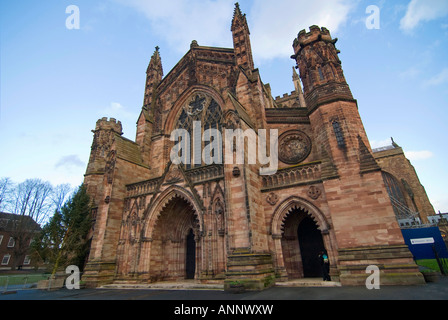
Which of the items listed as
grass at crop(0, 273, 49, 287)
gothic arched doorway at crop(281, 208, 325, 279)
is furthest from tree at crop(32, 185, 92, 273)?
gothic arched doorway at crop(281, 208, 325, 279)

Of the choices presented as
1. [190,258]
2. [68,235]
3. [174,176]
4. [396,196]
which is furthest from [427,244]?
[68,235]

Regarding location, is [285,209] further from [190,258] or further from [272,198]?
[190,258]

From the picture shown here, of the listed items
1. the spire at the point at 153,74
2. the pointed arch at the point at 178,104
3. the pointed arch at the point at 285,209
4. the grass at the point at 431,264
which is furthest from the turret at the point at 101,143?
the grass at the point at 431,264

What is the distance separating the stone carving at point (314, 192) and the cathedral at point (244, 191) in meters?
0.07

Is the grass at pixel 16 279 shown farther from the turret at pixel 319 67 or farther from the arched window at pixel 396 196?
the arched window at pixel 396 196

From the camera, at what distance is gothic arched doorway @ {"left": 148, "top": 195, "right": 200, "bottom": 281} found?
14633mm

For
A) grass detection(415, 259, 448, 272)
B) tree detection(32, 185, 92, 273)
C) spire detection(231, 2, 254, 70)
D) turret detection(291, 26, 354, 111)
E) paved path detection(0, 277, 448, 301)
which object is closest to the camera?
paved path detection(0, 277, 448, 301)

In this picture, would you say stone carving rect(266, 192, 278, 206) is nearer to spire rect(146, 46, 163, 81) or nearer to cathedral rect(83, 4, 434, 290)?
cathedral rect(83, 4, 434, 290)

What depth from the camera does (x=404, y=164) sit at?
2941cm

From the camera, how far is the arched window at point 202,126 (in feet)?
54.4

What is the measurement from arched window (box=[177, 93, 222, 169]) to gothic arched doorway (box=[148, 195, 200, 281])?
3506 mm
